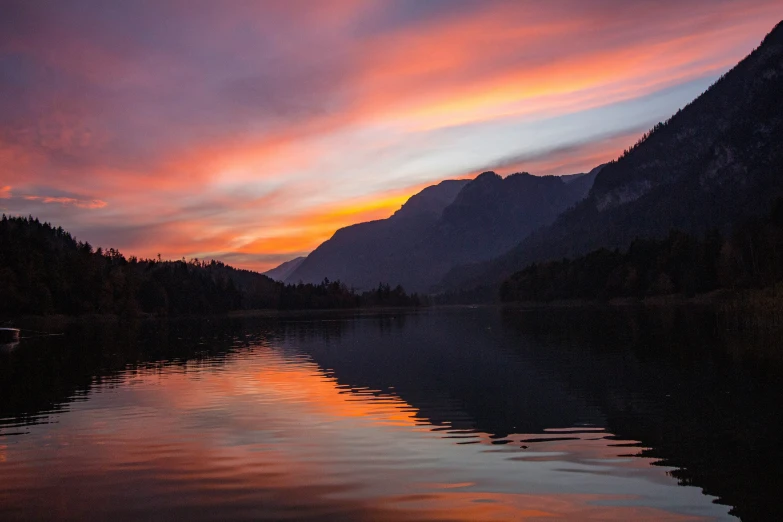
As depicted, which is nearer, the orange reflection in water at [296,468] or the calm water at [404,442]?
the orange reflection in water at [296,468]

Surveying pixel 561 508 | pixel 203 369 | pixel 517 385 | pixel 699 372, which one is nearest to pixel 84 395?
pixel 203 369

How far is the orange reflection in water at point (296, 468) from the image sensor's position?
17.3m

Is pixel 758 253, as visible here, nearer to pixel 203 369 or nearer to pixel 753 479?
pixel 203 369

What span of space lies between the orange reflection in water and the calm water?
3.3 inches

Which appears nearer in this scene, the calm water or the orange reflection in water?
the orange reflection in water

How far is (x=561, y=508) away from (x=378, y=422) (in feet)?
45.4

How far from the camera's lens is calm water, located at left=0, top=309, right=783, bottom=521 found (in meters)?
17.7

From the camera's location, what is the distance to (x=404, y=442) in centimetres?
2534

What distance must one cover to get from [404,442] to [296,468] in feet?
16.8

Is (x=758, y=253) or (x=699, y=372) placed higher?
(x=758, y=253)

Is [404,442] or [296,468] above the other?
[296,468]

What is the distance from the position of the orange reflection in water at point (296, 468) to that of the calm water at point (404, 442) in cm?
8

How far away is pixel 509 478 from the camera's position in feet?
65.1

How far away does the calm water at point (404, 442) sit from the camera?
17656 millimetres
